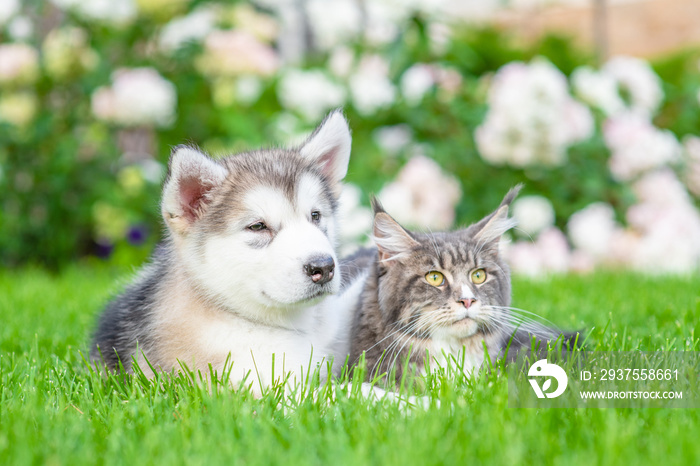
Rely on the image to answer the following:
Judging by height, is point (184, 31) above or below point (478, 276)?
above

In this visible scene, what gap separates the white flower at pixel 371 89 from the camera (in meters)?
6.59

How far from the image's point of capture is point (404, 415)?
2.21 m

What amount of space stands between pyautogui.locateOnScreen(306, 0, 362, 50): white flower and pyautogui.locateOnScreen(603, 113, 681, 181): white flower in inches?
108

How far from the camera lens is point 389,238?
9.70ft

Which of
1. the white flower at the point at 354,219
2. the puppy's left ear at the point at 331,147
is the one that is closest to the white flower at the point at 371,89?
the white flower at the point at 354,219

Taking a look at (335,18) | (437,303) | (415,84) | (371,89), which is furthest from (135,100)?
(437,303)

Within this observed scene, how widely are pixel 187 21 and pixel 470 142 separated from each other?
3389mm

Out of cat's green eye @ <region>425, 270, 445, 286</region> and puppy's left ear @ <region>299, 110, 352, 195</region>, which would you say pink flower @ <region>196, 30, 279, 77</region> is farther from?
cat's green eye @ <region>425, 270, 445, 286</region>

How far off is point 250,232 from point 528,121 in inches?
153

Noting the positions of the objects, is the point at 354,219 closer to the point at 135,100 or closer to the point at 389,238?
the point at 135,100

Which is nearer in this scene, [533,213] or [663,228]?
[663,228]

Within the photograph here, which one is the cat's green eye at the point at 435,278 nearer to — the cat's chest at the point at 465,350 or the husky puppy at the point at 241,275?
the cat's chest at the point at 465,350

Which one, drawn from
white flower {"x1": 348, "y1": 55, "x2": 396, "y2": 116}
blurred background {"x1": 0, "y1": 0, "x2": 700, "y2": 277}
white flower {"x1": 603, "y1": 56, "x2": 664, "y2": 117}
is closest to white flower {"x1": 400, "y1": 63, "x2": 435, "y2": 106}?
blurred background {"x1": 0, "y1": 0, "x2": 700, "y2": 277}

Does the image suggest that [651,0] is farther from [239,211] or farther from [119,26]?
[239,211]
